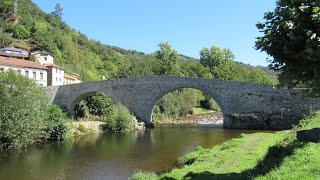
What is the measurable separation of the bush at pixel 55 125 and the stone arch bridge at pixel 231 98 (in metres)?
10.5

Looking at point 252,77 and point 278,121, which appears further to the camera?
point 252,77

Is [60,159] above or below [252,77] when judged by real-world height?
below

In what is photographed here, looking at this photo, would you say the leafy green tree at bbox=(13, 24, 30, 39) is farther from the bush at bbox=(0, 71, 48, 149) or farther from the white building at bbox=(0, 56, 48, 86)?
the bush at bbox=(0, 71, 48, 149)

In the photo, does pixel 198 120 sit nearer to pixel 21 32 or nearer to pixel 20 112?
pixel 20 112

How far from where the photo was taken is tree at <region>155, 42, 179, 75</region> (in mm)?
58875

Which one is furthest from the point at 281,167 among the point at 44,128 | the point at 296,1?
the point at 44,128

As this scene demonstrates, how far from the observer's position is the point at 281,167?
6684 millimetres

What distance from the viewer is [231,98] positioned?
31.4 metres

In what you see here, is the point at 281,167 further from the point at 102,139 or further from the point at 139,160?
the point at 102,139

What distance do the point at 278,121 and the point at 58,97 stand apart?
2207 centimetres

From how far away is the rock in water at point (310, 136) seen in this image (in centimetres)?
809

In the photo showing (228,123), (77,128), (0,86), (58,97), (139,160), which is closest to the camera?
(139,160)

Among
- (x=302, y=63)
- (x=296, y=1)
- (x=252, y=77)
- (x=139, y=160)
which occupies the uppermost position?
(x=252, y=77)

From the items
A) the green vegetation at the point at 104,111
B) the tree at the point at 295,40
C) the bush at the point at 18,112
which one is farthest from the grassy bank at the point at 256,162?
the green vegetation at the point at 104,111
